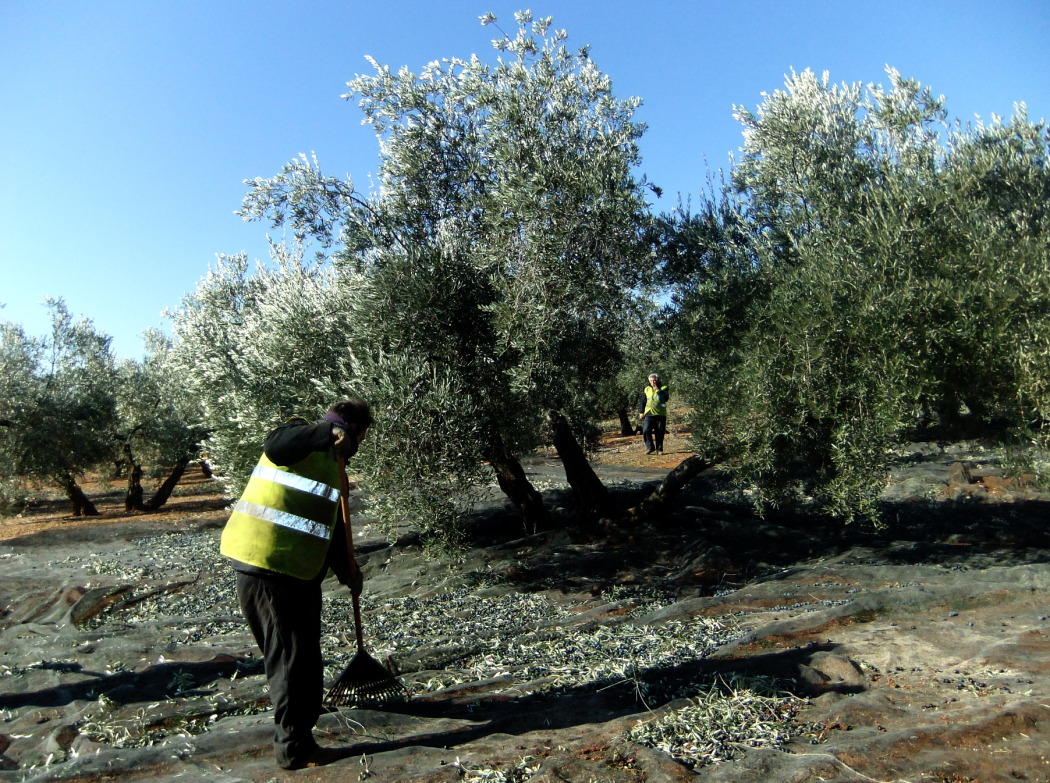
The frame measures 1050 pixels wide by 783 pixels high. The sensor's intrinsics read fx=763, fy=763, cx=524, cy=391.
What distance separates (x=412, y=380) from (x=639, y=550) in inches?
170

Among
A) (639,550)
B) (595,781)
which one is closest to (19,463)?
(639,550)

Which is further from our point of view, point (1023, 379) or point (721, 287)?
point (721, 287)

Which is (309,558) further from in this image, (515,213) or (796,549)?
(796,549)

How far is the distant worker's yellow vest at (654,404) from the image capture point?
744 inches

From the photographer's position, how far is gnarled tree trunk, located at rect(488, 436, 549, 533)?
1088 cm

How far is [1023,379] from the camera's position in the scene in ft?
24.2

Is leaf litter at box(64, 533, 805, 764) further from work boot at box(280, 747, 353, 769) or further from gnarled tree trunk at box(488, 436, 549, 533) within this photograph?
gnarled tree trunk at box(488, 436, 549, 533)

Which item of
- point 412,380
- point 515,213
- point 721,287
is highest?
point 515,213

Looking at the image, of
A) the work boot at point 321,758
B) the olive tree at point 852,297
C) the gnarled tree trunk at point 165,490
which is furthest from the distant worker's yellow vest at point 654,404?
the work boot at point 321,758

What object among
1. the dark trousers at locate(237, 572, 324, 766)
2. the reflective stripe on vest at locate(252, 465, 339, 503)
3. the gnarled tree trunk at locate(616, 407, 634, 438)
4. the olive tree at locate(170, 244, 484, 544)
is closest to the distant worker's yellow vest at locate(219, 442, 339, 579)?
the reflective stripe on vest at locate(252, 465, 339, 503)

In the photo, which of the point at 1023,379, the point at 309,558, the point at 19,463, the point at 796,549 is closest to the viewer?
the point at 309,558

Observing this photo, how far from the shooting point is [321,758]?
4.20 metres

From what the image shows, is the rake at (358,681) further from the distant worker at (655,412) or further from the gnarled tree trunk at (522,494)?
the distant worker at (655,412)

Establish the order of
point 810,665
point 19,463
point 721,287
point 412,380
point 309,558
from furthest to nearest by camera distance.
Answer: point 19,463 < point 721,287 < point 412,380 < point 810,665 < point 309,558
